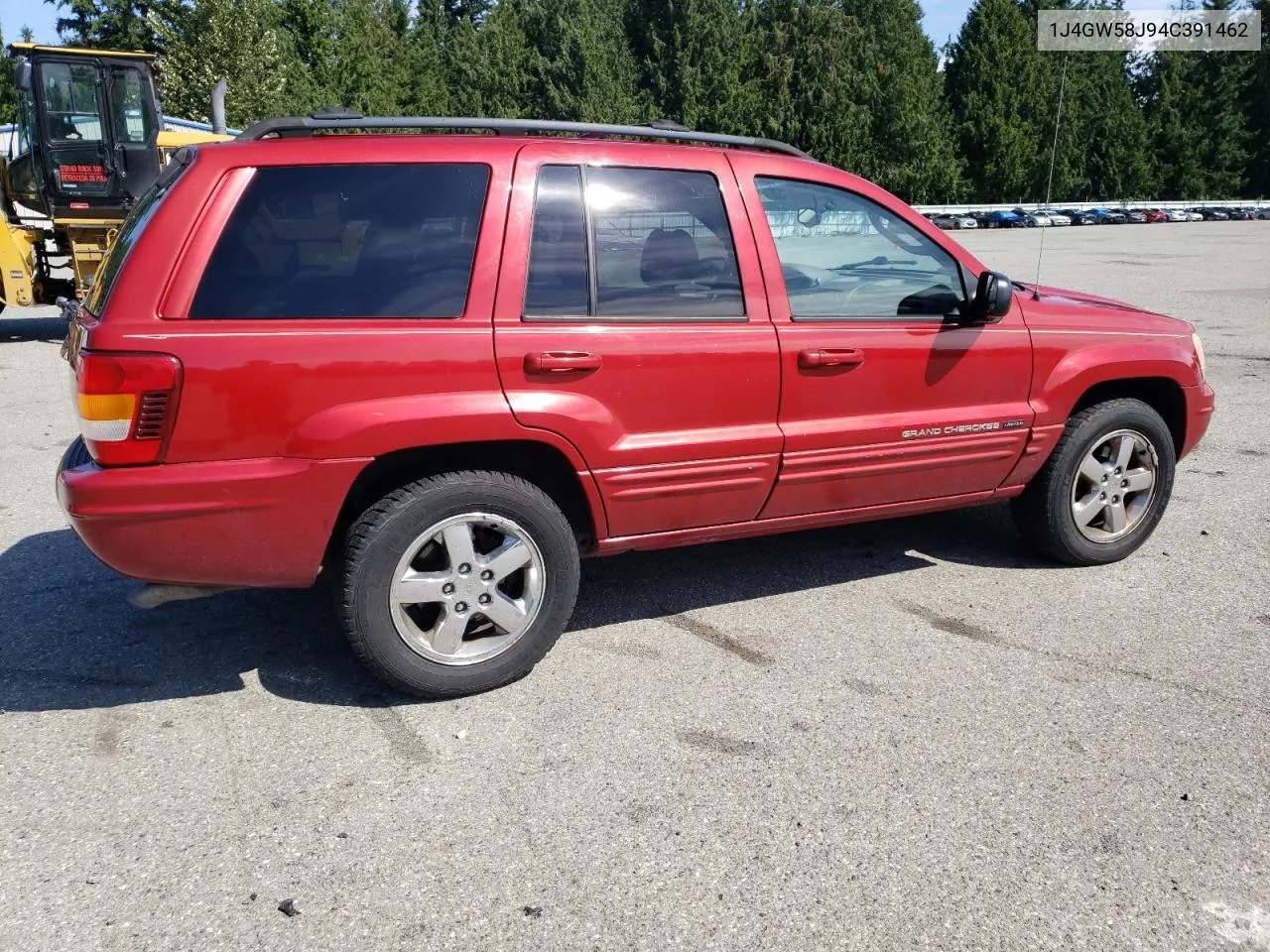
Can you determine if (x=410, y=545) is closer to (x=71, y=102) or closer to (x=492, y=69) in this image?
(x=71, y=102)

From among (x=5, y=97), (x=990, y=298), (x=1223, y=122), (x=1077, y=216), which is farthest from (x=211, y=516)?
(x=1223, y=122)

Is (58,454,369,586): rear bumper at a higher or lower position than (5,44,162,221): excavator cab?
lower

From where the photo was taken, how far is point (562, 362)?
3697mm

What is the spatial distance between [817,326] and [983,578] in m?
1.52

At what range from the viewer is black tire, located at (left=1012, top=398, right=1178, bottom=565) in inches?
191

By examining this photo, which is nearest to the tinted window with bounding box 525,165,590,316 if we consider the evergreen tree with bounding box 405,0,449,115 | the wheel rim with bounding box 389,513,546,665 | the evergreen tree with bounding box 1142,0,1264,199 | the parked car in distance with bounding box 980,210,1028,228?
the wheel rim with bounding box 389,513,546,665

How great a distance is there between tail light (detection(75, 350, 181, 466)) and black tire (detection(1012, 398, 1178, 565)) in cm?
355

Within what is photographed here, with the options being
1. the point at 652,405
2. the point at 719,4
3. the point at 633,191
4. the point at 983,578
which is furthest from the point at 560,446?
the point at 719,4

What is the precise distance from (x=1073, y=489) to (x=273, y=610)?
3470 mm

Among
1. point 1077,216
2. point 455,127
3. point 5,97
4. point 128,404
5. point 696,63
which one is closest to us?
point 128,404

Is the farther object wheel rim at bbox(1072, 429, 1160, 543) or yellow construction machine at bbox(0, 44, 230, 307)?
yellow construction machine at bbox(0, 44, 230, 307)

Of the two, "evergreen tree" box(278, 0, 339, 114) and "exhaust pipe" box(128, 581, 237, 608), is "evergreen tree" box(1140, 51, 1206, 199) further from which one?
"exhaust pipe" box(128, 581, 237, 608)

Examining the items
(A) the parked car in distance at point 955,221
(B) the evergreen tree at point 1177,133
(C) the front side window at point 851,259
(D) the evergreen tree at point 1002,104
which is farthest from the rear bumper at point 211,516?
(B) the evergreen tree at point 1177,133

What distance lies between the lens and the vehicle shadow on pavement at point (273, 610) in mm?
3887
